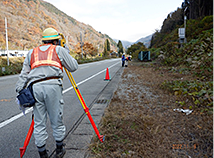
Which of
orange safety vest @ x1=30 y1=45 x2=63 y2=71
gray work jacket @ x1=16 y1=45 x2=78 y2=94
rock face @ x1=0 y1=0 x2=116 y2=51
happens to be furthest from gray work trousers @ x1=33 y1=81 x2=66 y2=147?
rock face @ x1=0 y1=0 x2=116 y2=51

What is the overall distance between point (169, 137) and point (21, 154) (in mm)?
2600

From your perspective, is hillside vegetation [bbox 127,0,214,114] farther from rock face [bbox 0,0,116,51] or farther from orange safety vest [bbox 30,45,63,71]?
rock face [bbox 0,0,116,51]

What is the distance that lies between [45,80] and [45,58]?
1.00ft

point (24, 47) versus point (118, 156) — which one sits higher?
point (24, 47)

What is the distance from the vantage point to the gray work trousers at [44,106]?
236 cm

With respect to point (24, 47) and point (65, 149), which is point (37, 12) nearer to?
point (24, 47)

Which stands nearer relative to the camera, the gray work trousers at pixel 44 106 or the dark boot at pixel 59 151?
the gray work trousers at pixel 44 106

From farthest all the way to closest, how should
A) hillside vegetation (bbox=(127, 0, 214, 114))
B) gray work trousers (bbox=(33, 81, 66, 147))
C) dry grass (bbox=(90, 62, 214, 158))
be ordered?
hillside vegetation (bbox=(127, 0, 214, 114)) < dry grass (bbox=(90, 62, 214, 158)) < gray work trousers (bbox=(33, 81, 66, 147))

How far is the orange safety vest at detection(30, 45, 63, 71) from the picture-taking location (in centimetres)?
237

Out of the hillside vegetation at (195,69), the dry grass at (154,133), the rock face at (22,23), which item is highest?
the rock face at (22,23)

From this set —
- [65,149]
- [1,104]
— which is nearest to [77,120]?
[65,149]

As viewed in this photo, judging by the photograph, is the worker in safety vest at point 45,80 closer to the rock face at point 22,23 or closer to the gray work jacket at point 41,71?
the gray work jacket at point 41,71

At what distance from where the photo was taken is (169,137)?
3.25m

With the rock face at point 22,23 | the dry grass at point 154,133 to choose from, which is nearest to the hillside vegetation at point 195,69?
the dry grass at point 154,133
